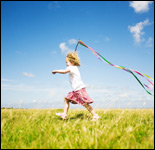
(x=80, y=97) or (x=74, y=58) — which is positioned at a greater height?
(x=74, y=58)

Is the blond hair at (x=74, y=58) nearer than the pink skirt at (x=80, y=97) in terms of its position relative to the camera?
No

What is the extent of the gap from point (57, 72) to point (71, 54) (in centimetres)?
89

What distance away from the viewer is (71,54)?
482 cm

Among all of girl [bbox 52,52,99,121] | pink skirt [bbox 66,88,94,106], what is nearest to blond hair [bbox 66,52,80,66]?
girl [bbox 52,52,99,121]

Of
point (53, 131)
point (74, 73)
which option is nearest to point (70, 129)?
point (53, 131)

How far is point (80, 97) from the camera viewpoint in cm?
453

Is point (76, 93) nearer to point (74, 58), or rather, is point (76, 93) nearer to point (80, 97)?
point (80, 97)

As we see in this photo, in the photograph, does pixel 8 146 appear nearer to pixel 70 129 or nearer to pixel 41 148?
pixel 41 148

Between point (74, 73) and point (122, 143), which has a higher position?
point (74, 73)

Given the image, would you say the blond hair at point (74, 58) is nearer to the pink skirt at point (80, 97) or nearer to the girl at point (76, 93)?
the girl at point (76, 93)

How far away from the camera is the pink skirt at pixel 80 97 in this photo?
4522 millimetres

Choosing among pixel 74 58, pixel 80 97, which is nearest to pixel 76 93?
pixel 80 97

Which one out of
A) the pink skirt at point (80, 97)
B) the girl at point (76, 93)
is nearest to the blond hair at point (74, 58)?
the girl at point (76, 93)

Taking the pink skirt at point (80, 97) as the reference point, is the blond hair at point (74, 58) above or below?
above
